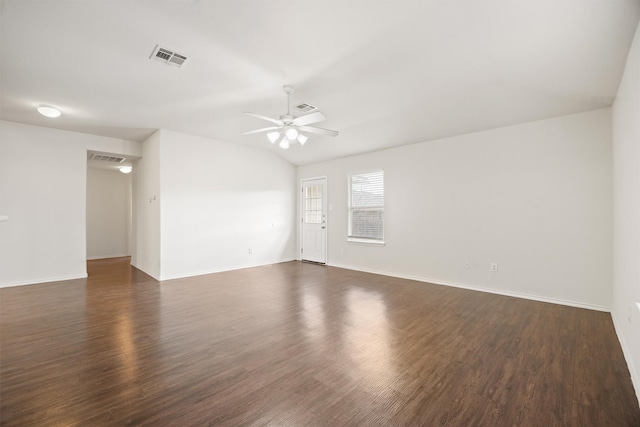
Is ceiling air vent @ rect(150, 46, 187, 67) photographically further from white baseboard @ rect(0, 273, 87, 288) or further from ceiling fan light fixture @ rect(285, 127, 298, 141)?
white baseboard @ rect(0, 273, 87, 288)

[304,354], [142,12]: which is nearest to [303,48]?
[142,12]

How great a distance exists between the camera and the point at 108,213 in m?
8.43

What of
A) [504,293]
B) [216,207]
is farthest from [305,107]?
[504,293]

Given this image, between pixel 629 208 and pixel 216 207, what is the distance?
6.13 metres

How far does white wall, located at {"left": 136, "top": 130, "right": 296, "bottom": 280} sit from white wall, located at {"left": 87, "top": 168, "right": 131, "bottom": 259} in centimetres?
291

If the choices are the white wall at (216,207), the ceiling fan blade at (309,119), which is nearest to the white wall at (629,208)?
the ceiling fan blade at (309,119)

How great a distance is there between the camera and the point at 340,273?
598cm

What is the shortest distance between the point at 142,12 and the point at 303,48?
1.38m

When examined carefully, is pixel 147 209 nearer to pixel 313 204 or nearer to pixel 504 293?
pixel 313 204

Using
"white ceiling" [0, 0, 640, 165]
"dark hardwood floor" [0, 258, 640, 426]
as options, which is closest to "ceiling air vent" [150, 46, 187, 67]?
"white ceiling" [0, 0, 640, 165]

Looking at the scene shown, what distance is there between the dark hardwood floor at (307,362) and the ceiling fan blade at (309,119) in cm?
241

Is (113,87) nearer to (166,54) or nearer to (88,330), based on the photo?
(166,54)

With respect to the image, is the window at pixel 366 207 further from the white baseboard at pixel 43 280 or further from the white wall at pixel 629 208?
the white baseboard at pixel 43 280

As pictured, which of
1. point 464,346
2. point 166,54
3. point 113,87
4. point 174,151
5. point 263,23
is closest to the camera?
point 263,23
